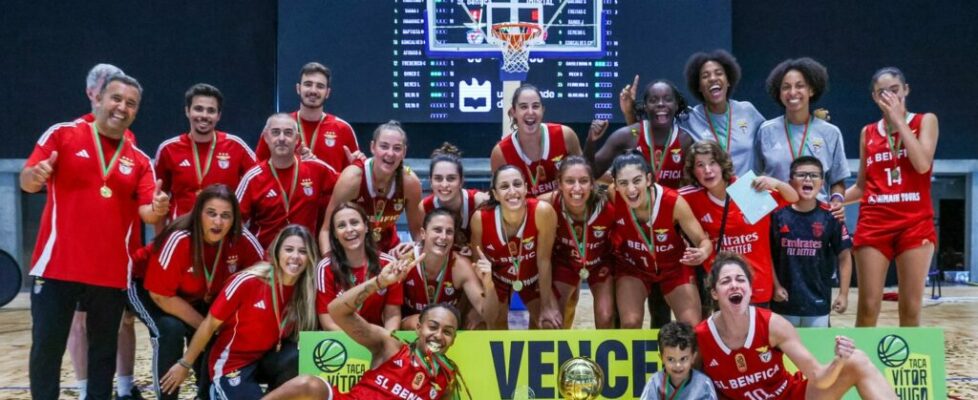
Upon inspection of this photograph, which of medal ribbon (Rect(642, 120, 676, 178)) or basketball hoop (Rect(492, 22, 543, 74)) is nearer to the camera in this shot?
medal ribbon (Rect(642, 120, 676, 178))

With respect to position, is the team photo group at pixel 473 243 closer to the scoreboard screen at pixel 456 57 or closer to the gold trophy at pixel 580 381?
the gold trophy at pixel 580 381

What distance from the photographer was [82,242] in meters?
3.79

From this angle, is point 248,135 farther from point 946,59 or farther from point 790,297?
point 946,59

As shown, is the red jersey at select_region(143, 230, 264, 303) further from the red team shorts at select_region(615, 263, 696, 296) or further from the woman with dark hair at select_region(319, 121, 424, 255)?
the red team shorts at select_region(615, 263, 696, 296)

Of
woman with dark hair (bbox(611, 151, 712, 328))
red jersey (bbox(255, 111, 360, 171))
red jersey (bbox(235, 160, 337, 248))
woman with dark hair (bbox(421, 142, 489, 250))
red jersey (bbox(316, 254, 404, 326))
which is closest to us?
red jersey (bbox(316, 254, 404, 326))

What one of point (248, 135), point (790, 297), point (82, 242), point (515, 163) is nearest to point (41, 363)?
point (82, 242)

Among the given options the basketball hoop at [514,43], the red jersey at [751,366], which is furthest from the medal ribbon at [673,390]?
the basketball hoop at [514,43]

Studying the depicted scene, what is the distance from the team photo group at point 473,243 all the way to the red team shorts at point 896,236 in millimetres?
12

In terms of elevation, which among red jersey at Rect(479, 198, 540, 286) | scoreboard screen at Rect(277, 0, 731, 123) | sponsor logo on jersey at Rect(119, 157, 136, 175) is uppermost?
scoreboard screen at Rect(277, 0, 731, 123)

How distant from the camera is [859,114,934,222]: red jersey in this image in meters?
4.39

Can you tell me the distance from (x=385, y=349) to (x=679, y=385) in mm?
1371

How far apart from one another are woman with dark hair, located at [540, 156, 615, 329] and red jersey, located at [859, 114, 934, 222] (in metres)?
1.46

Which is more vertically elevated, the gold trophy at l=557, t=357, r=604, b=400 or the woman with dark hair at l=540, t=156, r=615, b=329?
the woman with dark hair at l=540, t=156, r=615, b=329

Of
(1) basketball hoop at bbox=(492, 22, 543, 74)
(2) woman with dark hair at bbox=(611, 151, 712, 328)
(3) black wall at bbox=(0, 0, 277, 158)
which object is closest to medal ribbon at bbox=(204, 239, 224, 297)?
(2) woman with dark hair at bbox=(611, 151, 712, 328)
